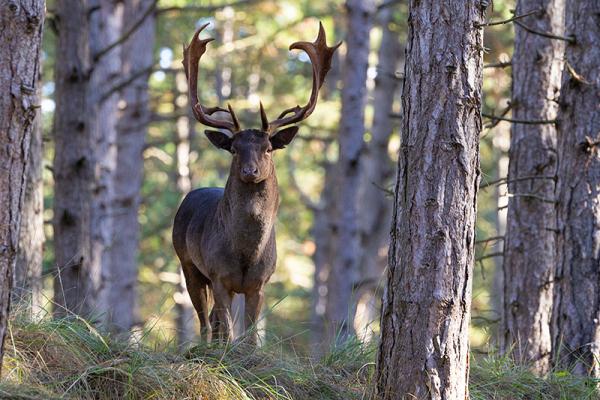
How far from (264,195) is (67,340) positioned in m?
2.47

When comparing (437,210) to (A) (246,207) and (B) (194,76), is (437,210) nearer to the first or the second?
(A) (246,207)

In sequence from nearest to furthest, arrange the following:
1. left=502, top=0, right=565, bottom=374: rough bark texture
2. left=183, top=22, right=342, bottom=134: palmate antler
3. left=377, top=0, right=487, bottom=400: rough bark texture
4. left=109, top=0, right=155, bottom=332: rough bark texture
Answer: left=377, top=0, right=487, bottom=400: rough bark texture → left=183, top=22, right=342, bottom=134: palmate antler → left=502, top=0, right=565, bottom=374: rough bark texture → left=109, top=0, right=155, bottom=332: rough bark texture

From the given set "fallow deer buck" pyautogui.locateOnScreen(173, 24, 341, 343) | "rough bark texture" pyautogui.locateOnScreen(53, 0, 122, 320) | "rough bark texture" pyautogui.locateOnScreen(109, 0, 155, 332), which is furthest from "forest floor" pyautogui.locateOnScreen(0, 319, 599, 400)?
"rough bark texture" pyautogui.locateOnScreen(109, 0, 155, 332)

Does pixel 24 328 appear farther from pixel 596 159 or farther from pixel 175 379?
pixel 596 159

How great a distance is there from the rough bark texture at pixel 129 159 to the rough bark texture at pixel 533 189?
887 centimetres

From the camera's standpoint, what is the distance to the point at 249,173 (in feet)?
25.9

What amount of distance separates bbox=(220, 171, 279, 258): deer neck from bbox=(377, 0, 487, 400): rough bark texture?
2594mm

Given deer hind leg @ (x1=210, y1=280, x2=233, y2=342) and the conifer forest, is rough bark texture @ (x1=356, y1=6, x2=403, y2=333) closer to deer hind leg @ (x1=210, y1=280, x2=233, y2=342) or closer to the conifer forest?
the conifer forest

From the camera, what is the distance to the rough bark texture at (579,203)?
7.54 metres

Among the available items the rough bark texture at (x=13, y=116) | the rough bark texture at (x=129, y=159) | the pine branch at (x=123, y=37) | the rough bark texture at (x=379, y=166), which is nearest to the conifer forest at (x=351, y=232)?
the rough bark texture at (x=13, y=116)

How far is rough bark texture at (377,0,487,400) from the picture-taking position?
5613mm

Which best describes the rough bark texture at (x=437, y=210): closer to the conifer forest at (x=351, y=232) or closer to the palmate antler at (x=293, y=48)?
the conifer forest at (x=351, y=232)

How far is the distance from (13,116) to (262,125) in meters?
3.24

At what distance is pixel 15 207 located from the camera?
5.23 meters
